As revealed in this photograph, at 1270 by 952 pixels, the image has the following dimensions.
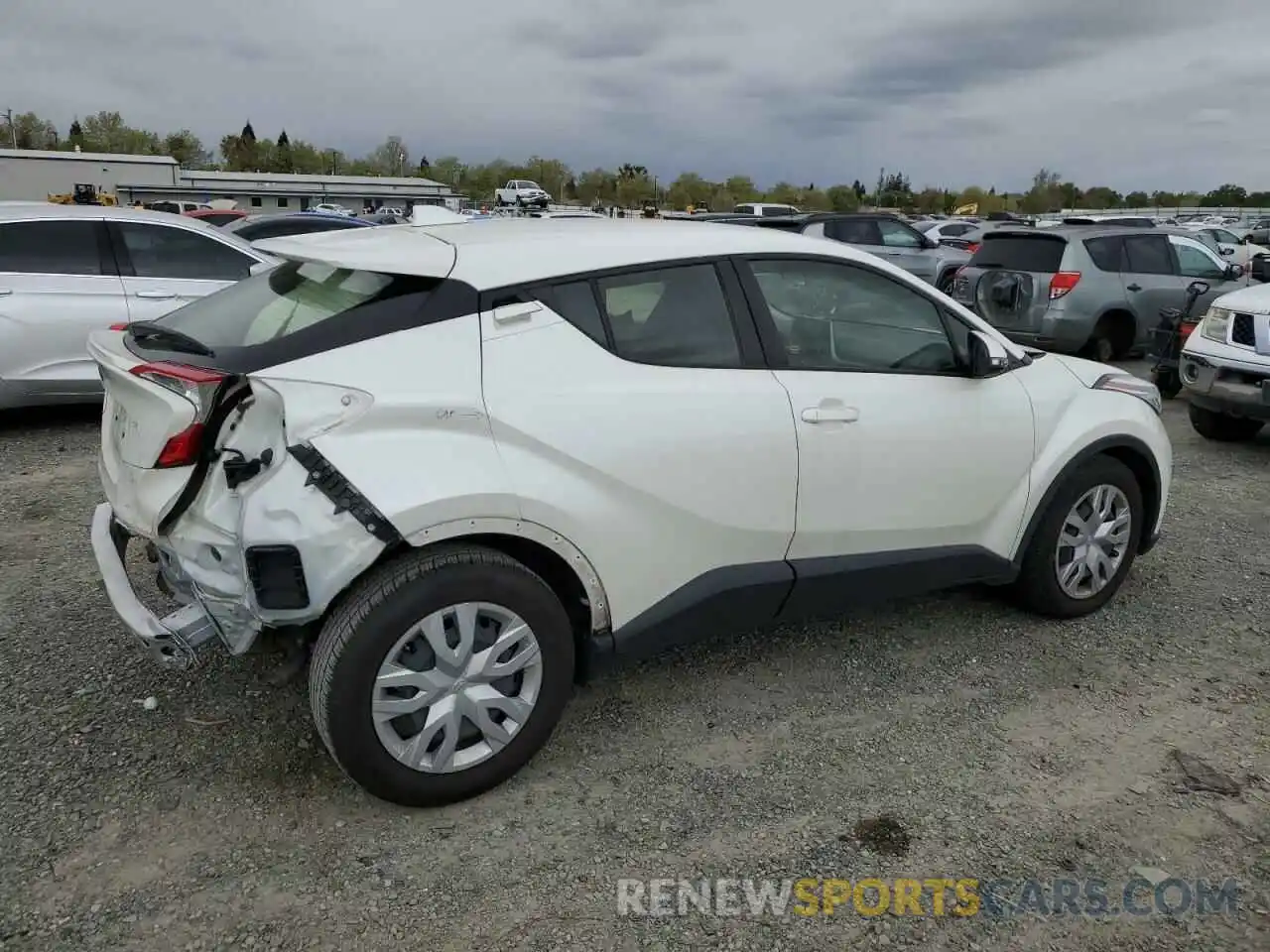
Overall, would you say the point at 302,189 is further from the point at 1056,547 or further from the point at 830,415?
the point at 830,415

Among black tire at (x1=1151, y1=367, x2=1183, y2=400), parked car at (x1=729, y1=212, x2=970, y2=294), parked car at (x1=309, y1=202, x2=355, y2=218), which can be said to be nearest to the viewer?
black tire at (x1=1151, y1=367, x2=1183, y2=400)

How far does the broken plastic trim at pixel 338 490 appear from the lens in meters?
2.54

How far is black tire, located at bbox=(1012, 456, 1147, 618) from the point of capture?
4.00 meters

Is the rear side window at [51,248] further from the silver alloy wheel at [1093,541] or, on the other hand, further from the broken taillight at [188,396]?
the silver alloy wheel at [1093,541]

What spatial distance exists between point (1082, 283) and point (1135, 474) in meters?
6.75

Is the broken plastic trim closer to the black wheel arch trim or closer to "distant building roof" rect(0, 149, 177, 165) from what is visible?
the black wheel arch trim

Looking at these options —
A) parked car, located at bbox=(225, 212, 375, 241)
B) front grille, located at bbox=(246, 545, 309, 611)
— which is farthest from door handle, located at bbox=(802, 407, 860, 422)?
parked car, located at bbox=(225, 212, 375, 241)

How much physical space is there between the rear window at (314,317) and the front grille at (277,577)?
1.73 feet

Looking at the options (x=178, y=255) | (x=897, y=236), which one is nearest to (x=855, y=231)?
(x=897, y=236)

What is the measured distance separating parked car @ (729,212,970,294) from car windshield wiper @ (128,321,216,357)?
40.4ft

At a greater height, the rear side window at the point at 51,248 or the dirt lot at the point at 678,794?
the rear side window at the point at 51,248

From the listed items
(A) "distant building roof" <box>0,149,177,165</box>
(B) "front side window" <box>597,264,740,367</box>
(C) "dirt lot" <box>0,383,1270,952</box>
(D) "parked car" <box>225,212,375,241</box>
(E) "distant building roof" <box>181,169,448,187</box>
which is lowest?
(C) "dirt lot" <box>0,383,1270,952</box>

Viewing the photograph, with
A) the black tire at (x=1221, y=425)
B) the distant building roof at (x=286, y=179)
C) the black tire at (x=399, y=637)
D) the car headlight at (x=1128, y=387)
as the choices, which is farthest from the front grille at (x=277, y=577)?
the distant building roof at (x=286, y=179)

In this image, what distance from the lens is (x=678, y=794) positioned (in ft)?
9.77
